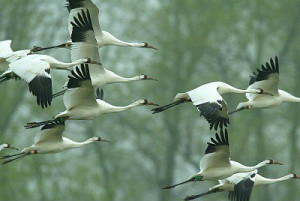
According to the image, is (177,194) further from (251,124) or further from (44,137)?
(44,137)

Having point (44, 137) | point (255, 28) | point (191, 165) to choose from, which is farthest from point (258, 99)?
point (255, 28)

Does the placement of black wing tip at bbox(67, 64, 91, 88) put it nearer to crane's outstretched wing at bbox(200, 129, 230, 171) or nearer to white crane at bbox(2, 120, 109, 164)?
white crane at bbox(2, 120, 109, 164)

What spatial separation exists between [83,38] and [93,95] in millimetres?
1297

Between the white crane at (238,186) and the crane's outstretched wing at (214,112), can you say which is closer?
the crane's outstretched wing at (214,112)

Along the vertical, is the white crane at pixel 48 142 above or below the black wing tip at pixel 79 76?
below

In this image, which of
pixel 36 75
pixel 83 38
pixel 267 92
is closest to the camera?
pixel 36 75

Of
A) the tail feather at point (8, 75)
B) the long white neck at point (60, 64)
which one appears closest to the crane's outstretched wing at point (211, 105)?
the long white neck at point (60, 64)

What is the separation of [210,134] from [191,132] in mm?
919

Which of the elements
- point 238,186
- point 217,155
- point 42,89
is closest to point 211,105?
point 217,155

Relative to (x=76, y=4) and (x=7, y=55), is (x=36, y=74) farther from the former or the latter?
(x=76, y=4)

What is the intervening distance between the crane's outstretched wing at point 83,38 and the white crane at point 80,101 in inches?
30.6

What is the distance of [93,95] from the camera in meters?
20.4

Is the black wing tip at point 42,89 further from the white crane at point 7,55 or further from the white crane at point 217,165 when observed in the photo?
the white crane at point 217,165

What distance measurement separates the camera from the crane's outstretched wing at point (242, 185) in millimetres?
20692
